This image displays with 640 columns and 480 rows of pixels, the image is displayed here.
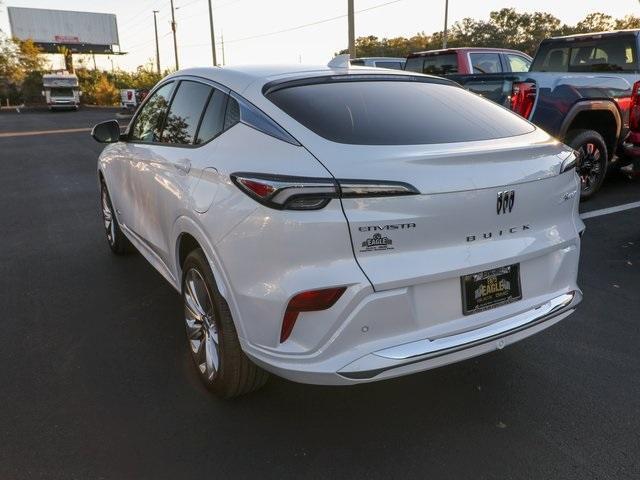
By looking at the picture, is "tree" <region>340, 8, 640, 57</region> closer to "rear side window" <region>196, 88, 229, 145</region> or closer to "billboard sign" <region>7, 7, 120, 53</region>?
"billboard sign" <region>7, 7, 120, 53</region>

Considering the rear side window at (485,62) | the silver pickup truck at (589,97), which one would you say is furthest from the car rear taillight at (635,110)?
the rear side window at (485,62)

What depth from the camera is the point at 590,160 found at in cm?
700

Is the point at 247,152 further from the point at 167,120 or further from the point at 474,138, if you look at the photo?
the point at 167,120

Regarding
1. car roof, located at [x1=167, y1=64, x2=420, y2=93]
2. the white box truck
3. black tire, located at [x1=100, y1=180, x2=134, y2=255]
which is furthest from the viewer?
the white box truck

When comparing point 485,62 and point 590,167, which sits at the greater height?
point 485,62

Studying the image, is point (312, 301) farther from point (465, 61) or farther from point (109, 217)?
point (465, 61)

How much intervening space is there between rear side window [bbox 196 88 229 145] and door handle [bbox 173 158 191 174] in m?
0.13

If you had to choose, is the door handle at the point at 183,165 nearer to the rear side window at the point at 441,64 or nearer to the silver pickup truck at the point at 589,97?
the silver pickup truck at the point at 589,97

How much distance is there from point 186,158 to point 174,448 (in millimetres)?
1489

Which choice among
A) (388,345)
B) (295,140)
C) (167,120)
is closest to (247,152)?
(295,140)

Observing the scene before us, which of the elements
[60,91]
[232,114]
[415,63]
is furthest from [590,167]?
[60,91]

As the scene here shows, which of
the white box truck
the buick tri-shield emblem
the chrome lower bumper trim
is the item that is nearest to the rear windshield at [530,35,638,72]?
the chrome lower bumper trim

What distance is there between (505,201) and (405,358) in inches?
32.9

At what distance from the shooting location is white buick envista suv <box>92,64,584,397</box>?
2188mm
